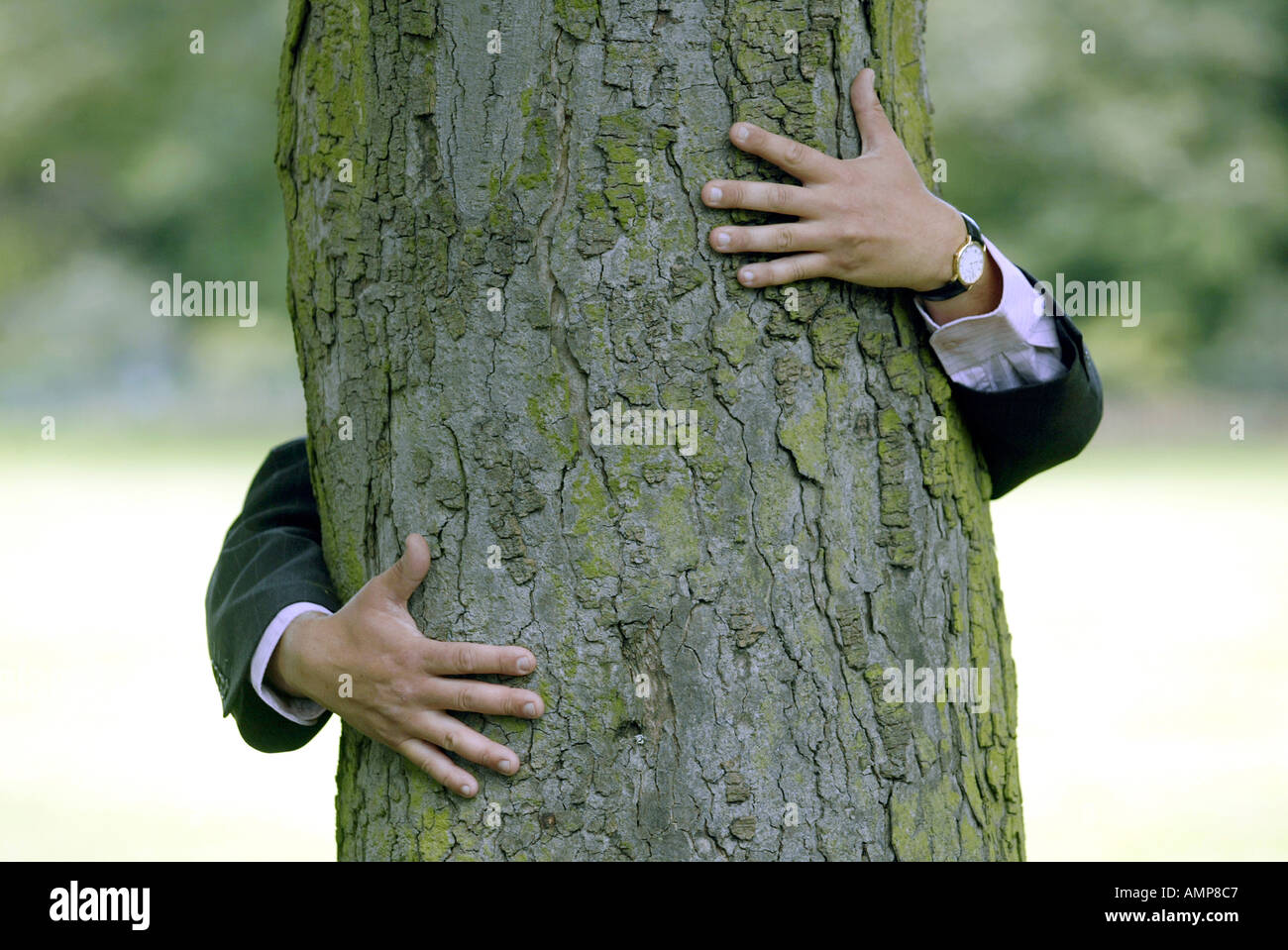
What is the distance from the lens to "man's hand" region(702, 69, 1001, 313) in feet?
5.35

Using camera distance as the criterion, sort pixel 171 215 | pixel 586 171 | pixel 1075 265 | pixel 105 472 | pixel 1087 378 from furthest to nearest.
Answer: pixel 171 215, pixel 1075 265, pixel 105 472, pixel 1087 378, pixel 586 171

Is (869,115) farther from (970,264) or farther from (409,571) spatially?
(409,571)

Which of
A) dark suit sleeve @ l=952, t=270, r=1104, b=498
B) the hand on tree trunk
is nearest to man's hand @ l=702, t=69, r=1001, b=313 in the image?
the hand on tree trunk

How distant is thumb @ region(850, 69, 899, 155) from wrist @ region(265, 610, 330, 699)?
3.50 feet

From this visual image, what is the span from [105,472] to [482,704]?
1618cm

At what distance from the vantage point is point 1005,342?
1768 millimetres

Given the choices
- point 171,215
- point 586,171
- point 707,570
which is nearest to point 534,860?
point 707,570

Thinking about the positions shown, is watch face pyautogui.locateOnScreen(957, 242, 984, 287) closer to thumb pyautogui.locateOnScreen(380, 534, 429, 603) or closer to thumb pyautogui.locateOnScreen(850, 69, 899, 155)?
thumb pyautogui.locateOnScreen(850, 69, 899, 155)

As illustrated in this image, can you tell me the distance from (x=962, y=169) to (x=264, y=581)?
1988 cm

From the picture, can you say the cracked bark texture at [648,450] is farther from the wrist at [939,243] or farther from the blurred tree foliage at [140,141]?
the blurred tree foliage at [140,141]

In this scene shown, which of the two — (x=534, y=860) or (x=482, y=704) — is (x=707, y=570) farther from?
(x=534, y=860)

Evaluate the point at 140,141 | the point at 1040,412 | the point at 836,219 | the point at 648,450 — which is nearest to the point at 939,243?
the point at 836,219
